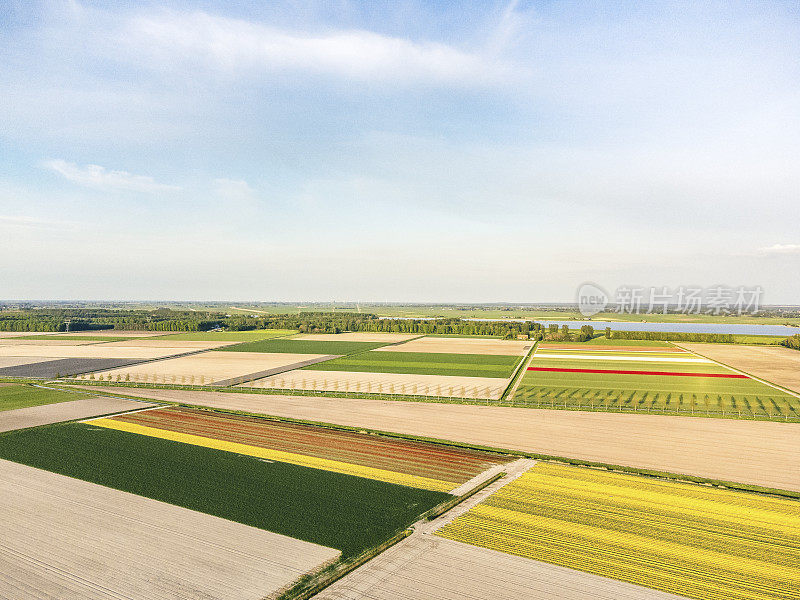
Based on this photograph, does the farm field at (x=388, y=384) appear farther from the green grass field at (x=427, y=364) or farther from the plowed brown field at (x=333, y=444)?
the plowed brown field at (x=333, y=444)

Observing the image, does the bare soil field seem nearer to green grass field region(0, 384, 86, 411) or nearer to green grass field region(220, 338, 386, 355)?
green grass field region(0, 384, 86, 411)

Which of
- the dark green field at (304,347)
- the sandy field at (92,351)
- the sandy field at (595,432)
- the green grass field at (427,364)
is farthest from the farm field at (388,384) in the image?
the sandy field at (92,351)

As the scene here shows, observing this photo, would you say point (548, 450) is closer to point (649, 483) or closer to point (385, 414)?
point (649, 483)

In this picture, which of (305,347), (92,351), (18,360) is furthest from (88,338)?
(305,347)

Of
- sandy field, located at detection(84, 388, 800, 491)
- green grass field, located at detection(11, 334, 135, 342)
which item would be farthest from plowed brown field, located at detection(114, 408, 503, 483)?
green grass field, located at detection(11, 334, 135, 342)

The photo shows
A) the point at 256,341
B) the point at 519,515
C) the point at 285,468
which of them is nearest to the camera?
the point at 519,515

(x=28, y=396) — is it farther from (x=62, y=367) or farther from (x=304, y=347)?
(x=304, y=347)

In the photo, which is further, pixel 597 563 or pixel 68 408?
pixel 68 408

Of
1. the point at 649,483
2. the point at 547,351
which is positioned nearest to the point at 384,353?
the point at 547,351
